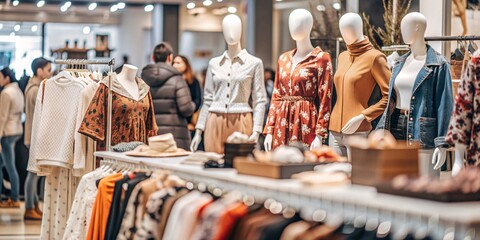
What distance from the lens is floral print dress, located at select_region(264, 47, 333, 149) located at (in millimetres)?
5473

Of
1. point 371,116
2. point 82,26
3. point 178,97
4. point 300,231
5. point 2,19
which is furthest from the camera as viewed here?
point 82,26

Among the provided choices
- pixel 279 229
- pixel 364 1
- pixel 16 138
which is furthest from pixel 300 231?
pixel 16 138

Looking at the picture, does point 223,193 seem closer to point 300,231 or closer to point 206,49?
point 300,231

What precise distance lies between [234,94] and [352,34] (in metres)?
1.22

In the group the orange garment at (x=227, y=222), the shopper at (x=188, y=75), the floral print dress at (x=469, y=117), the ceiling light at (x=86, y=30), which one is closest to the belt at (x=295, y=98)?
the floral print dress at (x=469, y=117)

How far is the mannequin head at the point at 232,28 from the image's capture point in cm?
619

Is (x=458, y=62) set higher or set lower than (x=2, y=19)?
lower

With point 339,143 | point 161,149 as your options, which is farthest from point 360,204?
point 339,143

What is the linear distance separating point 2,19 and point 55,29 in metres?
1.23

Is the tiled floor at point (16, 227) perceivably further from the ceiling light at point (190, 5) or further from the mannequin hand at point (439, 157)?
the ceiling light at point (190, 5)

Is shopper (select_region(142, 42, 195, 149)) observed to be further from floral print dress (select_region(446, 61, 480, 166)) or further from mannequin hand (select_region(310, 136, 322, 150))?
Result: floral print dress (select_region(446, 61, 480, 166))

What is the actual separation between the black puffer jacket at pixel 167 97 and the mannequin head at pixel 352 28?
2564 mm

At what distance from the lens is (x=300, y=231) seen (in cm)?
273

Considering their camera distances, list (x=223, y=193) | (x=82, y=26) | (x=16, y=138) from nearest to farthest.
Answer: (x=223, y=193), (x=16, y=138), (x=82, y=26)
